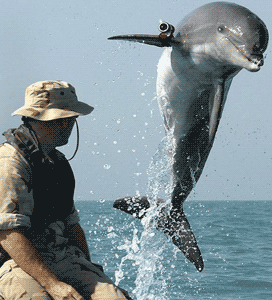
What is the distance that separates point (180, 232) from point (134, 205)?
76cm

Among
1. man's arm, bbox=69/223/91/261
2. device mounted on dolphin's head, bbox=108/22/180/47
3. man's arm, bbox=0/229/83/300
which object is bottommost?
man's arm, bbox=69/223/91/261

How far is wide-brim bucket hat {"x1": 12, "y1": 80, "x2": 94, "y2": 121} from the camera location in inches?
145

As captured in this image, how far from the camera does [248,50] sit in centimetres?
578

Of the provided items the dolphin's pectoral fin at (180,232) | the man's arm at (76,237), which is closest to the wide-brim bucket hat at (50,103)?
the man's arm at (76,237)

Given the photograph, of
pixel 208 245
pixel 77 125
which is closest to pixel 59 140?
pixel 77 125

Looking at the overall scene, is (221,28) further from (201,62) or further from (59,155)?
(59,155)

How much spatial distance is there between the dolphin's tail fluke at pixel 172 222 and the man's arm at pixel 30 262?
3825 mm

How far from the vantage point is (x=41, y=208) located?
3.81 meters

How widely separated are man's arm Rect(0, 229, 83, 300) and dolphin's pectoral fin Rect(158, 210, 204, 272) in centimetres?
394

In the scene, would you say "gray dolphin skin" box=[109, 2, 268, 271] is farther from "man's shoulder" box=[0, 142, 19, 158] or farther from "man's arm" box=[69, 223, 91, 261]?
"man's shoulder" box=[0, 142, 19, 158]

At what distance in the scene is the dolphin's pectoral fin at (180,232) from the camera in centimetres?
722

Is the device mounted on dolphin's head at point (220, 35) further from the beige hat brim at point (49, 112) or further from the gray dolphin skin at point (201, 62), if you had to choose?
the beige hat brim at point (49, 112)

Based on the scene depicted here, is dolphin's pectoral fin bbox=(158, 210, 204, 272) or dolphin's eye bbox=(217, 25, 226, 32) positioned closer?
dolphin's eye bbox=(217, 25, 226, 32)

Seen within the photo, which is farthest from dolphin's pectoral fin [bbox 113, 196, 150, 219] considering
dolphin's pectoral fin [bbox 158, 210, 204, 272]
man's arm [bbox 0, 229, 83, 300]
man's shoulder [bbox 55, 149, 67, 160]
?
man's arm [bbox 0, 229, 83, 300]
